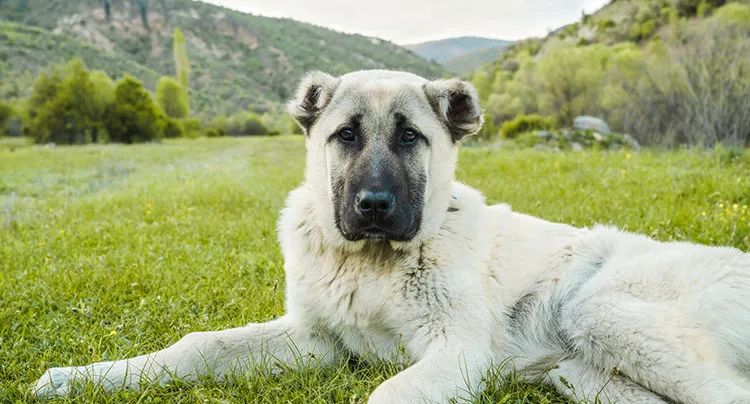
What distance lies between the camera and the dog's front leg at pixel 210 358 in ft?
8.69

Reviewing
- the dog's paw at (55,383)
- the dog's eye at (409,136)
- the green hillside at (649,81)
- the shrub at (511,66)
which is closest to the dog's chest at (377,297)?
the dog's eye at (409,136)

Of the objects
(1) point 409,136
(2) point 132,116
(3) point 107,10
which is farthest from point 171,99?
(3) point 107,10

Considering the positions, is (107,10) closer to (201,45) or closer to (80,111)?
(201,45)

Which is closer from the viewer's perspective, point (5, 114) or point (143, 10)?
point (5, 114)

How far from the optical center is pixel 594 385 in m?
2.75

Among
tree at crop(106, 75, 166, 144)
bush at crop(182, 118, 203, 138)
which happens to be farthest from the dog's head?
bush at crop(182, 118, 203, 138)

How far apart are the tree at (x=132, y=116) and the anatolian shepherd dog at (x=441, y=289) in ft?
146

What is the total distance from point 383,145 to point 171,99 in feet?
229

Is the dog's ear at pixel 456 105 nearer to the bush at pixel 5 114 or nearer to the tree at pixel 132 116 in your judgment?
the tree at pixel 132 116

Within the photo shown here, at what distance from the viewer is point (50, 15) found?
375ft

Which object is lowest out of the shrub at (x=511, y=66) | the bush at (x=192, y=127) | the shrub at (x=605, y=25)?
the bush at (x=192, y=127)

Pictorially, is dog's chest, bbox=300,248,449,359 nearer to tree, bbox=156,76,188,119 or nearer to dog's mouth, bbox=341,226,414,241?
dog's mouth, bbox=341,226,414,241

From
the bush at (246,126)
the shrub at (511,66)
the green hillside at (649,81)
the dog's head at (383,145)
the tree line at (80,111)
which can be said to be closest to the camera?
the dog's head at (383,145)

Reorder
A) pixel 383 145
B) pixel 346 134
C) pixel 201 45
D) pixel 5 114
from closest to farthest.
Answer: pixel 383 145
pixel 346 134
pixel 5 114
pixel 201 45
